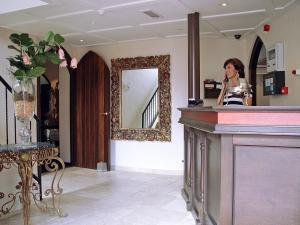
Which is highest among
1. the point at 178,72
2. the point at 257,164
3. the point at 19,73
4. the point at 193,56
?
the point at 193,56

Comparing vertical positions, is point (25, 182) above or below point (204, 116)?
below

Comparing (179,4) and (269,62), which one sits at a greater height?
(179,4)

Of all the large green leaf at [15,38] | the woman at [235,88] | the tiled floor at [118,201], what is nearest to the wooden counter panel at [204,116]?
the woman at [235,88]

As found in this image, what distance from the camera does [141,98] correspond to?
20.8 feet

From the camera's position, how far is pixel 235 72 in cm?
339

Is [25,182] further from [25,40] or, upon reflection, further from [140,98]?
[140,98]

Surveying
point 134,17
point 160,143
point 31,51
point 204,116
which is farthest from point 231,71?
point 160,143

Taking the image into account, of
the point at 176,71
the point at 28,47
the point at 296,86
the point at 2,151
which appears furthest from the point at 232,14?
the point at 2,151

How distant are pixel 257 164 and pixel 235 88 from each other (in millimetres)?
1151

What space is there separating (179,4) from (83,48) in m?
3.32

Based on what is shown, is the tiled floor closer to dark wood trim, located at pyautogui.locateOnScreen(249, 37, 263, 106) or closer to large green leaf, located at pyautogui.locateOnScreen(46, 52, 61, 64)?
large green leaf, located at pyautogui.locateOnScreen(46, 52, 61, 64)

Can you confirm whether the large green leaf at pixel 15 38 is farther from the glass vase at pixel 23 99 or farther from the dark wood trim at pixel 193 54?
the dark wood trim at pixel 193 54

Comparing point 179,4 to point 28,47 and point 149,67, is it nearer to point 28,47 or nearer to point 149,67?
point 28,47

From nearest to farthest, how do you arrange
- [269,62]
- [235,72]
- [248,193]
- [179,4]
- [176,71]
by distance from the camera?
[248,193]
[235,72]
[179,4]
[269,62]
[176,71]
